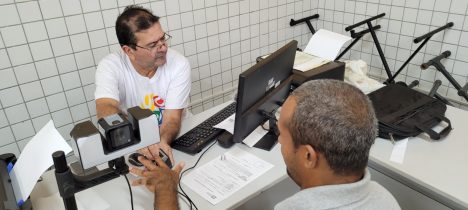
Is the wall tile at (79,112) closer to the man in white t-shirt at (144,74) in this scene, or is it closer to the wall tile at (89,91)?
the wall tile at (89,91)

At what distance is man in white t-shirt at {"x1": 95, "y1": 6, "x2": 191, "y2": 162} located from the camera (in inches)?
67.2

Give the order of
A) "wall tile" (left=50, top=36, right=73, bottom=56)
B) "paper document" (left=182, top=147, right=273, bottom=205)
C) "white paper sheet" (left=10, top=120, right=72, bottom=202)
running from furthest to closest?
"wall tile" (left=50, top=36, right=73, bottom=56)
"paper document" (left=182, top=147, right=273, bottom=205)
"white paper sheet" (left=10, top=120, right=72, bottom=202)

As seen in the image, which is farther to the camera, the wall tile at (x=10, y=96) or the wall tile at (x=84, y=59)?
the wall tile at (x=84, y=59)

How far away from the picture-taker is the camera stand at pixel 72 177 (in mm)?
907

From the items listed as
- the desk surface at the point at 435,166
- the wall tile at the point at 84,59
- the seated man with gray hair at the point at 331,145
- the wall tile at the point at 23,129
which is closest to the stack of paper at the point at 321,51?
the desk surface at the point at 435,166

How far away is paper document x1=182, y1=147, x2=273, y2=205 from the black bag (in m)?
0.60

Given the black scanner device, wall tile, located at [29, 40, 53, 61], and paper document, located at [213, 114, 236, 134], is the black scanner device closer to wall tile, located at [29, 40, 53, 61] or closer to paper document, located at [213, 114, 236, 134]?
paper document, located at [213, 114, 236, 134]

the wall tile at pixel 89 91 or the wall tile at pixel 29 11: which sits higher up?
the wall tile at pixel 29 11

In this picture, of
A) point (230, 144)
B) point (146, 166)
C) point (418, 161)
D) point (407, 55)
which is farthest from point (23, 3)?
point (407, 55)

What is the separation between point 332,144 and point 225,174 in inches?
24.1

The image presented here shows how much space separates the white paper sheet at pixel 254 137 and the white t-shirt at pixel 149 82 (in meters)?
0.47

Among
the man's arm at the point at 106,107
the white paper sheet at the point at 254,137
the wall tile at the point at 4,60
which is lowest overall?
the white paper sheet at the point at 254,137

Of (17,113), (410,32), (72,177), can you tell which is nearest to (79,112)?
(17,113)

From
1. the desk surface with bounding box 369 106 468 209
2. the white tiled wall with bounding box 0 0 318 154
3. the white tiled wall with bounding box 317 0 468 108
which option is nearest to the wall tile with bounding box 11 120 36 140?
the white tiled wall with bounding box 0 0 318 154
